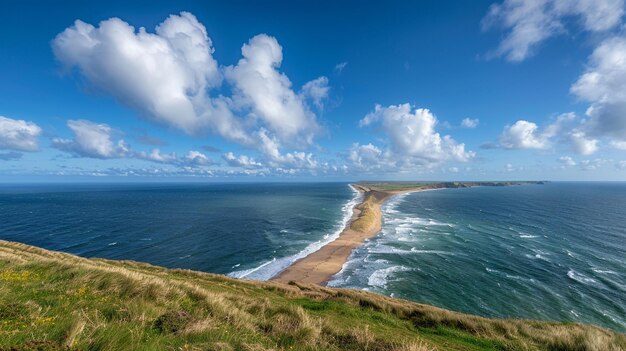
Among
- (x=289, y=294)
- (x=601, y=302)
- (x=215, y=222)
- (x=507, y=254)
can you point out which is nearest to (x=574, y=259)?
(x=507, y=254)

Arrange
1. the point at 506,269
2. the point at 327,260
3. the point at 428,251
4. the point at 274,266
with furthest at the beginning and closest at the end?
the point at 428,251 → the point at 327,260 → the point at 274,266 → the point at 506,269

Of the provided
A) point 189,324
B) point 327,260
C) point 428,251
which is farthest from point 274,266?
point 189,324

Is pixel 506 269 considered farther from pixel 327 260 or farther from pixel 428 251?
pixel 327 260

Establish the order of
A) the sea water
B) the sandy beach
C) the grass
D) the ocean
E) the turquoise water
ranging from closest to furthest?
the grass < the turquoise water < the ocean < the sandy beach < the sea water

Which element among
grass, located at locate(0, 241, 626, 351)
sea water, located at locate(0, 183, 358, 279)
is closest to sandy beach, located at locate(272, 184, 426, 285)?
sea water, located at locate(0, 183, 358, 279)

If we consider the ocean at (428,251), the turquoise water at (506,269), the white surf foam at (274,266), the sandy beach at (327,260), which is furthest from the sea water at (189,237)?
the turquoise water at (506,269)

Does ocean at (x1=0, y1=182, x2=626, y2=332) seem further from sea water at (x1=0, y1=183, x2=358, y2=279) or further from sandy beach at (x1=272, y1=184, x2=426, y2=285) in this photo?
sandy beach at (x1=272, y1=184, x2=426, y2=285)

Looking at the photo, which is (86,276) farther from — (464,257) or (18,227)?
(18,227)

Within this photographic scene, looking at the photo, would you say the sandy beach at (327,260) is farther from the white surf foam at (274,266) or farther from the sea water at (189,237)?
the sea water at (189,237)

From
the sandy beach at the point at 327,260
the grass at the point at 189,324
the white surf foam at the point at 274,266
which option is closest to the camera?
the grass at the point at 189,324
